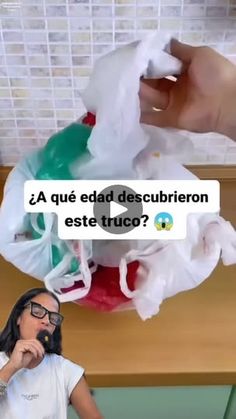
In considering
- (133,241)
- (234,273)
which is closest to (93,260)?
(133,241)

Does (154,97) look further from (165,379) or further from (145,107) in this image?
(165,379)

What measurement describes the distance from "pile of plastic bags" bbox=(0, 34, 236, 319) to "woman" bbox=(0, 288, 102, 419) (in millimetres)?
62

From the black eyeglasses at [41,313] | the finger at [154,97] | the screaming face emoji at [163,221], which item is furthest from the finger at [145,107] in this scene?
the black eyeglasses at [41,313]

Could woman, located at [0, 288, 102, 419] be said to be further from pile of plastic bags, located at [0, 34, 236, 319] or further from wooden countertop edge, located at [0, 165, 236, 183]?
wooden countertop edge, located at [0, 165, 236, 183]

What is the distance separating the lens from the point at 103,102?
519 millimetres

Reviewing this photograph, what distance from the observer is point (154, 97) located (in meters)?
0.57

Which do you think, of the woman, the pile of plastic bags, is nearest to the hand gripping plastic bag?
the pile of plastic bags

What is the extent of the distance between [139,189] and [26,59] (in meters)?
0.31

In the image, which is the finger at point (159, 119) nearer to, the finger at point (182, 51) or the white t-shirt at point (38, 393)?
the finger at point (182, 51)

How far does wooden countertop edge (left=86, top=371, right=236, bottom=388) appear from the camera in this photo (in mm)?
612

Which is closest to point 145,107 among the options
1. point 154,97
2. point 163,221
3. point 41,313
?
point 154,97

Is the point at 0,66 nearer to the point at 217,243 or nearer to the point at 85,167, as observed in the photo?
the point at 85,167

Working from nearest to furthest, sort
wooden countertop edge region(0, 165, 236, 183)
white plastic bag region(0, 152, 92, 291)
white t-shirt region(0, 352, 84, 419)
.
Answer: white t-shirt region(0, 352, 84, 419) → white plastic bag region(0, 152, 92, 291) → wooden countertop edge region(0, 165, 236, 183)

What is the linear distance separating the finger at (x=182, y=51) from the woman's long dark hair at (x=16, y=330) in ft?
0.88
